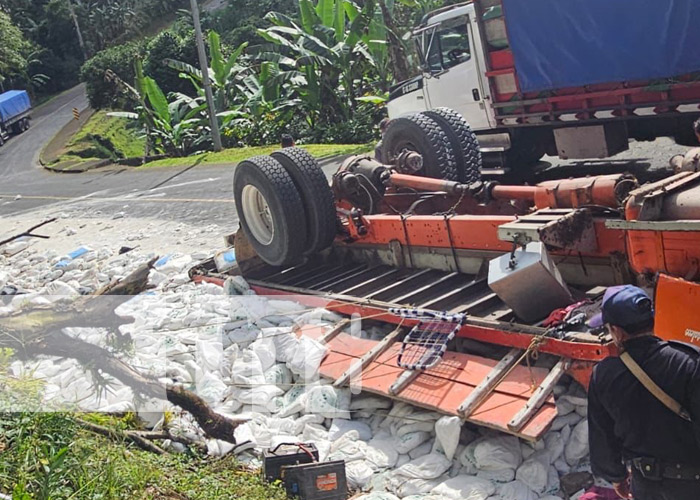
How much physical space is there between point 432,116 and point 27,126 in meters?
41.4

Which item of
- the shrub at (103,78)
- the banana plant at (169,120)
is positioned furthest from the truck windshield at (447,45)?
the shrub at (103,78)

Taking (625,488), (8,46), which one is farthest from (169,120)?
(8,46)

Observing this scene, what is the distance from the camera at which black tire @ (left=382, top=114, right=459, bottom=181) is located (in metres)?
7.47

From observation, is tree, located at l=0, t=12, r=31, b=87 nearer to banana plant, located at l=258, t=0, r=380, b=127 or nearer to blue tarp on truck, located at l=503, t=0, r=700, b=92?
banana plant, located at l=258, t=0, r=380, b=127

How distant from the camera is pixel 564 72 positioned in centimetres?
1027

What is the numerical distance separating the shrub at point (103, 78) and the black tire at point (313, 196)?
32.2 meters

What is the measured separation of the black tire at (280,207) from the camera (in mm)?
6863

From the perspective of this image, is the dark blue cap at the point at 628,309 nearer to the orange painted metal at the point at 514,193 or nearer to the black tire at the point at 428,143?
the orange painted metal at the point at 514,193

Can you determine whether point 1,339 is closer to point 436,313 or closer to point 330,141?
point 436,313

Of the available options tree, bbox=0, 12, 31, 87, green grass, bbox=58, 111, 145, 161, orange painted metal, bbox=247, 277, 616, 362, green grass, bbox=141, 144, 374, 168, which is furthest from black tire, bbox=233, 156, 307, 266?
tree, bbox=0, 12, 31, 87

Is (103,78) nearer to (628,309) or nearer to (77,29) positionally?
(77,29)

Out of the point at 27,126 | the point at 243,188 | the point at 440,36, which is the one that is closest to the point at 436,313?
the point at 243,188

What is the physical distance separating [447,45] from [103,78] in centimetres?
2811

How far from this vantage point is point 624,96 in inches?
386
